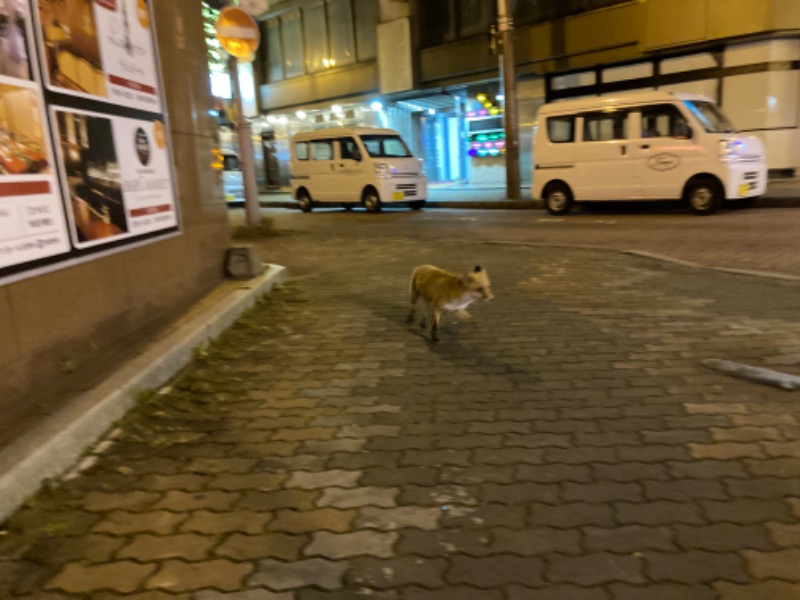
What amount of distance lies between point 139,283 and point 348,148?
1318cm

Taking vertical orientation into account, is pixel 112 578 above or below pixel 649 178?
below

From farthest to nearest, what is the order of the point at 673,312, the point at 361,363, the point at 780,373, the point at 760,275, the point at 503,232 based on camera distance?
1. the point at 503,232
2. the point at 760,275
3. the point at 673,312
4. the point at 361,363
5. the point at 780,373

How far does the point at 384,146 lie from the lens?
57.8 feet

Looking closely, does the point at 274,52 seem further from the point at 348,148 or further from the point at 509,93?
the point at 509,93

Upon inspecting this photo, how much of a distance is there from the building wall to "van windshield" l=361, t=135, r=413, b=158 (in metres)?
10.6

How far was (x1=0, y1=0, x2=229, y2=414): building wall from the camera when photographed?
12.4ft

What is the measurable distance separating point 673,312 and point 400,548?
4147mm

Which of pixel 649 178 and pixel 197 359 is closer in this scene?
pixel 197 359

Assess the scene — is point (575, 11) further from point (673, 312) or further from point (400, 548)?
point (400, 548)

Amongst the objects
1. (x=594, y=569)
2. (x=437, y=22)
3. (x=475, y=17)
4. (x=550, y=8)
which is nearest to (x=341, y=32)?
(x=437, y=22)

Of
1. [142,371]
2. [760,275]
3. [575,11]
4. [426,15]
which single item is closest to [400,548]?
[142,371]

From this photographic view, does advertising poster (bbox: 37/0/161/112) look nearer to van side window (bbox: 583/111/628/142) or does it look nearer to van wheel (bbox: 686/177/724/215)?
van side window (bbox: 583/111/628/142)

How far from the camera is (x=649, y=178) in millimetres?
12828

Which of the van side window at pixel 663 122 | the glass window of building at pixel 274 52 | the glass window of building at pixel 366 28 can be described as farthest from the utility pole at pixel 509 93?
the glass window of building at pixel 274 52
